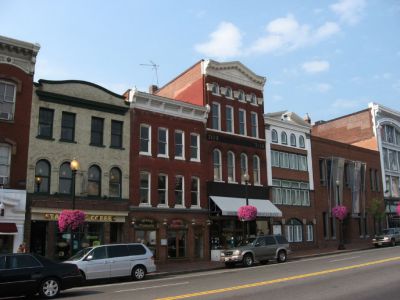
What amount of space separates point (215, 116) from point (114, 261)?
1805cm

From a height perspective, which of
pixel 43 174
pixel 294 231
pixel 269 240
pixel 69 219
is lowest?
pixel 269 240

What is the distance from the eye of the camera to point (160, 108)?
106 ft

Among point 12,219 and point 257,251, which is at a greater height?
point 12,219

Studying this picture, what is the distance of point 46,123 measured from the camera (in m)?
27.0

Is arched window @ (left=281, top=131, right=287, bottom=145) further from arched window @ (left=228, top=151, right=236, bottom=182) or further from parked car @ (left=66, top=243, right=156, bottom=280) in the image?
parked car @ (left=66, top=243, right=156, bottom=280)

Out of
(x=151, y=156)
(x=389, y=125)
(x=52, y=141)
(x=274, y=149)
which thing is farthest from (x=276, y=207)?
(x=389, y=125)

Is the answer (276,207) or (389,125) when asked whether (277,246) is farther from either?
(389,125)

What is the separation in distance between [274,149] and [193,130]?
28.9 feet

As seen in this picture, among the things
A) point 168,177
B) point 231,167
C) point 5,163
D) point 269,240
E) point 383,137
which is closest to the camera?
point 5,163

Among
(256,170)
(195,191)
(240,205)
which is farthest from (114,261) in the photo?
(256,170)

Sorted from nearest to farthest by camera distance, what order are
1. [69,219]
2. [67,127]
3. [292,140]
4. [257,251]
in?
[69,219], [257,251], [67,127], [292,140]

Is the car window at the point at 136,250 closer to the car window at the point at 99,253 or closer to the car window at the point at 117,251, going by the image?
the car window at the point at 117,251

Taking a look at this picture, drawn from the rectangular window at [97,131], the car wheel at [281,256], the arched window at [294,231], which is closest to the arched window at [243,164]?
the arched window at [294,231]

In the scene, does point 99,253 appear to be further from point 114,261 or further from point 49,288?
point 49,288
